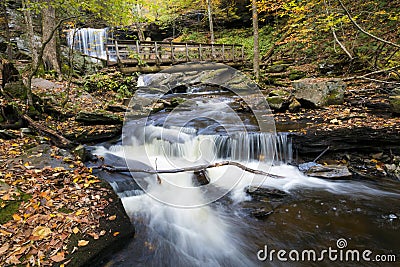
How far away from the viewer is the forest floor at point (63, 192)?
264cm

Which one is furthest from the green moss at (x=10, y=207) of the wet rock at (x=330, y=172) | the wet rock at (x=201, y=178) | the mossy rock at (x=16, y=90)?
the wet rock at (x=330, y=172)

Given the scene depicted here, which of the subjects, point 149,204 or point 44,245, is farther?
point 149,204

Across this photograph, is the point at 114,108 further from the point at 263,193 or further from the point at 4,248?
the point at 4,248

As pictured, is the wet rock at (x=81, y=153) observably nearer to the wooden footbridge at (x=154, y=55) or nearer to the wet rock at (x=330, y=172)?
the wet rock at (x=330, y=172)

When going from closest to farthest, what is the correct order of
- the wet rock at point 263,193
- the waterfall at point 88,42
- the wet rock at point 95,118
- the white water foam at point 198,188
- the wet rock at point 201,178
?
1. the white water foam at point 198,188
2. the wet rock at point 263,193
3. the wet rock at point 201,178
4. the wet rock at point 95,118
5. the waterfall at point 88,42

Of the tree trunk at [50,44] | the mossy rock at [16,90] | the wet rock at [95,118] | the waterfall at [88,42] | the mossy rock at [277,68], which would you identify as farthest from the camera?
the waterfall at [88,42]

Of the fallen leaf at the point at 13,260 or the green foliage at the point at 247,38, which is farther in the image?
the green foliage at the point at 247,38

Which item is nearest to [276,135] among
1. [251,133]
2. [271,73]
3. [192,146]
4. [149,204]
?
[251,133]

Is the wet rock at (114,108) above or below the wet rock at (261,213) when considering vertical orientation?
above

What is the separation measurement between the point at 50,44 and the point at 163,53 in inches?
236

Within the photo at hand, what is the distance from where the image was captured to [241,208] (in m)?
4.64

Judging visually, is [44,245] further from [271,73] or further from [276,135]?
[271,73]

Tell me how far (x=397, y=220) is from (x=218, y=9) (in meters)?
24.4

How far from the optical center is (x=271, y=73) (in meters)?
14.4
